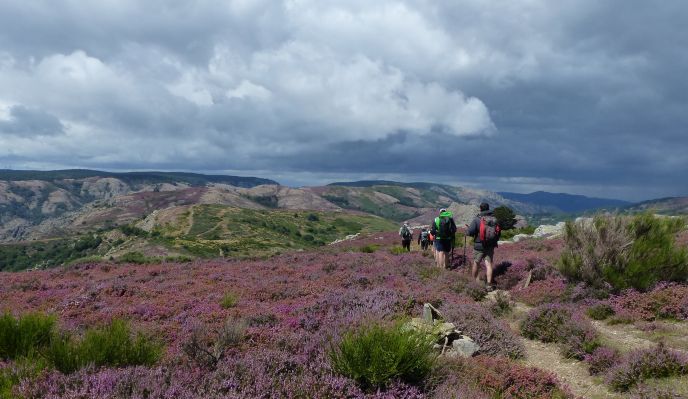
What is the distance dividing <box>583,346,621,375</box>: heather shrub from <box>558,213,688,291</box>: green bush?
178 inches

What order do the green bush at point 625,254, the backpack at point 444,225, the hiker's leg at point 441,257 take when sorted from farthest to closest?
1. the hiker's leg at point 441,257
2. the backpack at point 444,225
3. the green bush at point 625,254

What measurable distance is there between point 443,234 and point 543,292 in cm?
511

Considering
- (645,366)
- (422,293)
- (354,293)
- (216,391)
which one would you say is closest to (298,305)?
(354,293)

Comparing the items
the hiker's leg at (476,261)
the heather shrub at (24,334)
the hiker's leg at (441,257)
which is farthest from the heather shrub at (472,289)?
the heather shrub at (24,334)

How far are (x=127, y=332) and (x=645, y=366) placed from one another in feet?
25.3

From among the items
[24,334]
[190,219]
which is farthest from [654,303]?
[190,219]

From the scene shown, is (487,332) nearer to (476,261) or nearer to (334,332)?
(334,332)

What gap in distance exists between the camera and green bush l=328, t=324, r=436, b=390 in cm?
500

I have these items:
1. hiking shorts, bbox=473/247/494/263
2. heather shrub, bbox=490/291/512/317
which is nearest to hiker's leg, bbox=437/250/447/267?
hiking shorts, bbox=473/247/494/263

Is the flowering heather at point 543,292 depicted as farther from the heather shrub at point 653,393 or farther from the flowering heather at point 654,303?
the heather shrub at point 653,393

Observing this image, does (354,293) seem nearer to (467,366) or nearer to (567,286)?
(467,366)

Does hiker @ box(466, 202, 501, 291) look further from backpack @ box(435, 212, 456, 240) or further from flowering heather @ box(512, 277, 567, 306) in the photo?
backpack @ box(435, 212, 456, 240)

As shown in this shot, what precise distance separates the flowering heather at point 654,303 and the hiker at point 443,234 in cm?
669

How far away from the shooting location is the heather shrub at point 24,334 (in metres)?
6.15
